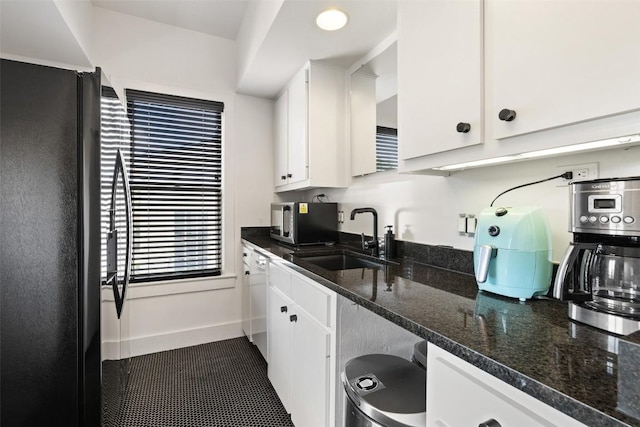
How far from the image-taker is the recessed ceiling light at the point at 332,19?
5.24 feet

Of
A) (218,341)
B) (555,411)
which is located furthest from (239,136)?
(555,411)

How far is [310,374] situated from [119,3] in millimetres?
3013

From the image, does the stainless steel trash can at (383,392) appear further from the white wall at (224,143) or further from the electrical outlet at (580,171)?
the white wall at (224,143)

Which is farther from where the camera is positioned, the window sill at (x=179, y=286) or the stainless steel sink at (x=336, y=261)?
the window sill at (x=179, y=286)

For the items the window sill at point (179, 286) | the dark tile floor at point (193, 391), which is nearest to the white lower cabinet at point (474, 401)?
the dark tile floor at point (193, 391)

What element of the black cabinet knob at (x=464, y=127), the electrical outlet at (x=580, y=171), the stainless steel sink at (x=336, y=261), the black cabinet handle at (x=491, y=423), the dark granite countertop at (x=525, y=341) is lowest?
the black cabinet handle at (x=491, y=423)

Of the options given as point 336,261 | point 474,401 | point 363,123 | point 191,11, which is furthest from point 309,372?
point 191,11

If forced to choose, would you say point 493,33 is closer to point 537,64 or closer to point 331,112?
point 537,64

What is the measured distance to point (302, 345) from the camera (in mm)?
1491

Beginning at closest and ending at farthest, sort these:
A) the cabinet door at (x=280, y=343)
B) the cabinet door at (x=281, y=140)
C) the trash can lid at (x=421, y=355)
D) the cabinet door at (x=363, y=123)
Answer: the trash can lid at (x=421, y=355), the cabinet door at (x=280, y=343), the cabinet door at (x=363, y=123), the cabinet door at (x=281, y=140)

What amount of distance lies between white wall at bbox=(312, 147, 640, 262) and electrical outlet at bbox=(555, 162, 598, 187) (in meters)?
0.01

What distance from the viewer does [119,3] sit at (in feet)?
7.88

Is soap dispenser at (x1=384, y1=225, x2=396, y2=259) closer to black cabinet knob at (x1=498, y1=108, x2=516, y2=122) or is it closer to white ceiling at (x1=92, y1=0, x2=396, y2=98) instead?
black cabinet knob at (x1=498, y1=108, x2=516, y2=122)

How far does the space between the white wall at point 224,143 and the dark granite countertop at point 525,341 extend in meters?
1.87
